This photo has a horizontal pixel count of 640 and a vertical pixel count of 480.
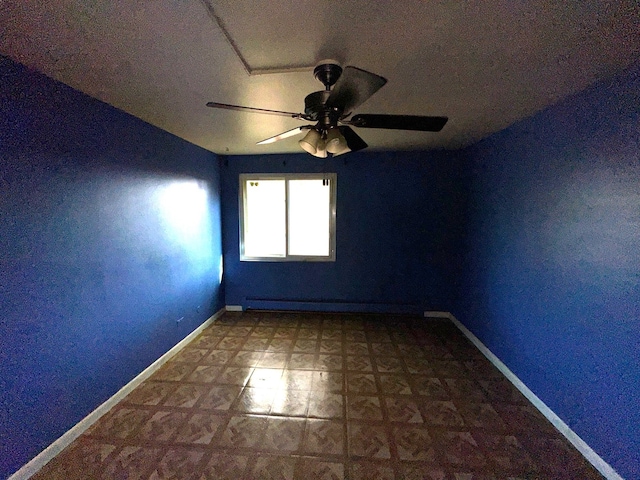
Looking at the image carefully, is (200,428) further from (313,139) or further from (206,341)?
(313,139)

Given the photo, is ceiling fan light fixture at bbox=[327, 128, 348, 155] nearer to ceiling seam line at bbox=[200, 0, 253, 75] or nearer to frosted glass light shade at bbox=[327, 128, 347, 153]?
frosted glass light shade at bbox=[327, 128, 347, 153]

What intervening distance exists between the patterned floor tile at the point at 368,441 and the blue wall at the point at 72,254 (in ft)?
6.18

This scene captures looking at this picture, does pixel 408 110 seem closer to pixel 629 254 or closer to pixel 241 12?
pixel 241 12

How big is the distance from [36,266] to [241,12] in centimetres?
180

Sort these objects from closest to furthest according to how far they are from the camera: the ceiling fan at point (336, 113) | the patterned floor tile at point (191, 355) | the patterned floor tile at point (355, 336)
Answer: the ceiling fan at point (336, 113)
the patterned floor tile at point (191, 355)
the patterned floor tile at point (355, 336)

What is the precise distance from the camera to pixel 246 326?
148 inches

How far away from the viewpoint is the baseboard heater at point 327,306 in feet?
13.5

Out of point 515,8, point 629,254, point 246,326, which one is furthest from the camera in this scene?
point 246,326

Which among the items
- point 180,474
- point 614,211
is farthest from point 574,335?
point 180,474

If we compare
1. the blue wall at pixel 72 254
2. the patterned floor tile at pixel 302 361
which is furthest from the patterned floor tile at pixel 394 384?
the blue wall at pixel 72 254

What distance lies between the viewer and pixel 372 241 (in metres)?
4.09

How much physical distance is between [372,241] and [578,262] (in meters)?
2.42

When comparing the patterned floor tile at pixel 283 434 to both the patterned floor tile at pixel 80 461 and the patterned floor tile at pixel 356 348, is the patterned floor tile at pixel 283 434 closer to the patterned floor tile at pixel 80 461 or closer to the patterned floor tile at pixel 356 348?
the patterned floor tile at pixel 80 461

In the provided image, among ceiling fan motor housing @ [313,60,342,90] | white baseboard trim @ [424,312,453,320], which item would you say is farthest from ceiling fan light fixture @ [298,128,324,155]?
white baseboard trim @ [424,312,453,320]
